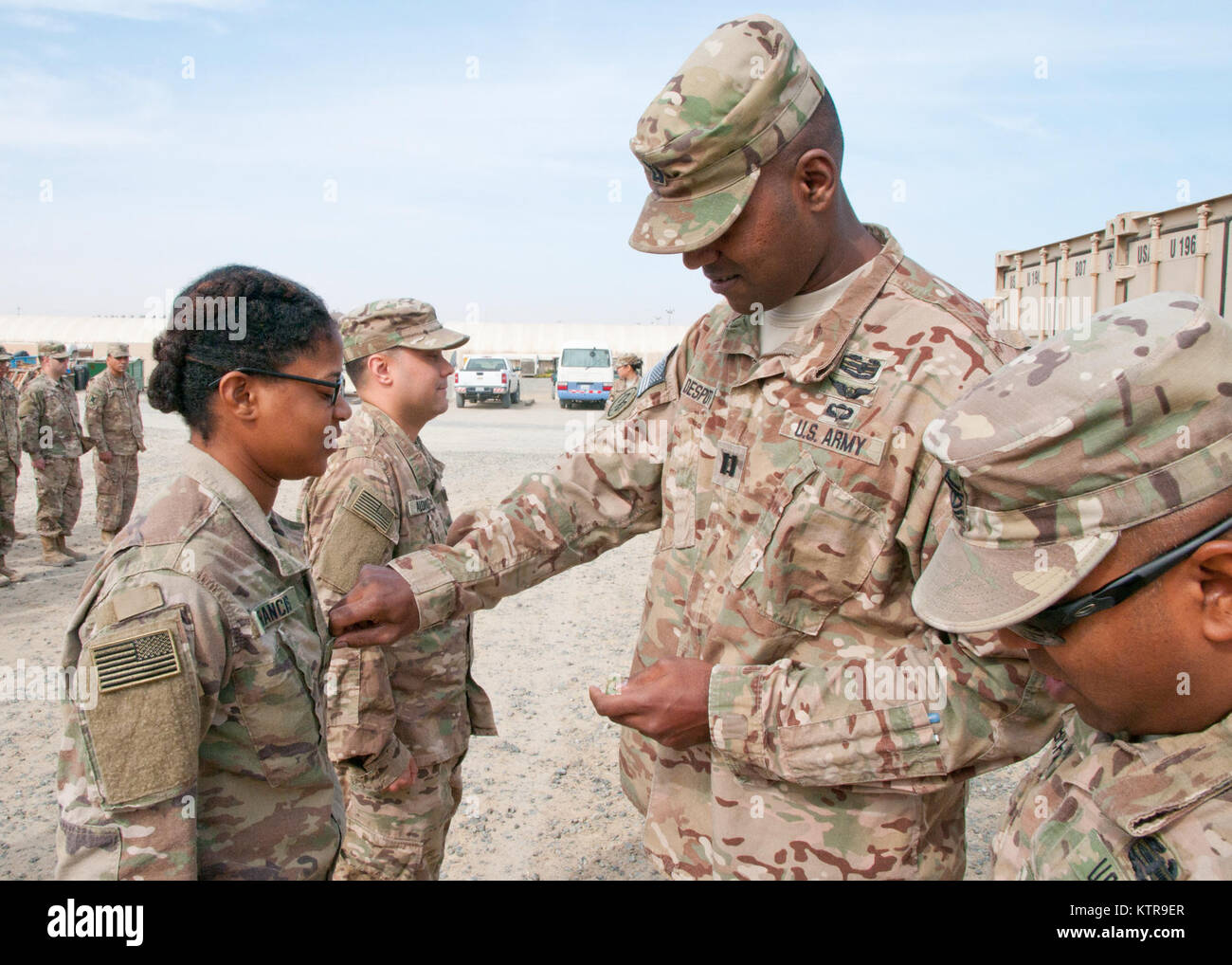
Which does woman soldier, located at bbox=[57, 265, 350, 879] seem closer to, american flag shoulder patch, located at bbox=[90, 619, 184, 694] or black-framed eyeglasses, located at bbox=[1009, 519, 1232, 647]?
american flag shoulder patch, located at bbox=[90, 619, 184, 694]

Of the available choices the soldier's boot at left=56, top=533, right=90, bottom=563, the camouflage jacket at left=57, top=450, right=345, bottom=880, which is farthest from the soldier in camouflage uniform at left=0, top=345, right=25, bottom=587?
the camouflage jacket at left=57, top=450, right=345, bottom=880

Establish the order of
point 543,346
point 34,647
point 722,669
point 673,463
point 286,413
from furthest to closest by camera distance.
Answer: point 543,346 → point 34,647 → point 673,463 → point 286,413 → point 722,669

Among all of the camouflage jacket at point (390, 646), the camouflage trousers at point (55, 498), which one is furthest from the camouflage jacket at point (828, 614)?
the camouflage trousers at point (55, 498)

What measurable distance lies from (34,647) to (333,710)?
5.04 m

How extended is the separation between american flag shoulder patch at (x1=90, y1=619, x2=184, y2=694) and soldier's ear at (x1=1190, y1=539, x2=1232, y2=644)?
5.11ft

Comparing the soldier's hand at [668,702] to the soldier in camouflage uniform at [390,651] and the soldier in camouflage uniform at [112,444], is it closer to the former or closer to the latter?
the soldier in camouflage uniform at [390,651]

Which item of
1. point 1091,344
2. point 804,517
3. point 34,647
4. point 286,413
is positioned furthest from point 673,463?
point 34,647

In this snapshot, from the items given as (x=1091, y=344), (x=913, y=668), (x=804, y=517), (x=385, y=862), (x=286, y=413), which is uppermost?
(x=1091, y=344)

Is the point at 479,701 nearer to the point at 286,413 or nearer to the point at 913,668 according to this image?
the point at 286,413

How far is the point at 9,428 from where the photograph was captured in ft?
32.1

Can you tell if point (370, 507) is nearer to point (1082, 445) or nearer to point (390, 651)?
point (390, 651)

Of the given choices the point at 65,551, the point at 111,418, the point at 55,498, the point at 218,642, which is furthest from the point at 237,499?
the point at 111,418

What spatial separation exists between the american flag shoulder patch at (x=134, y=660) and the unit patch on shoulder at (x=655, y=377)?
53.4 inches

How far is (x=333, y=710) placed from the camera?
2.85 metres
